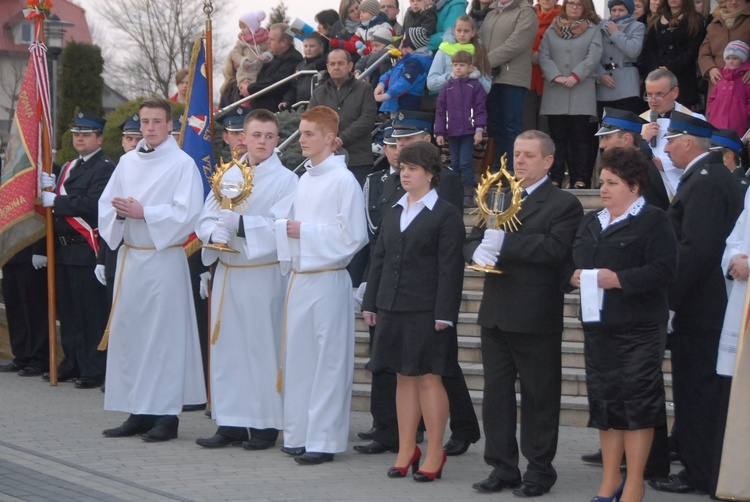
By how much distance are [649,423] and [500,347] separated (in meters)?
1.01

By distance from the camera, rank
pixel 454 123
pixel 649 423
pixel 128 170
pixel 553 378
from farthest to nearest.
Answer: pixel 454 123 < pixel 128 170 < pixel 553 378 < pixel 649 423

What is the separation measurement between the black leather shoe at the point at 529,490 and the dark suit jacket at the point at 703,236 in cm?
127

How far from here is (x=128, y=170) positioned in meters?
8.50

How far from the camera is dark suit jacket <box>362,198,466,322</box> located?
23.0ft

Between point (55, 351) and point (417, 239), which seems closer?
point (417, 239)

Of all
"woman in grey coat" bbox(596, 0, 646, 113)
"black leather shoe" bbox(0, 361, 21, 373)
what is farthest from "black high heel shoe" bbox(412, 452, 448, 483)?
"woman in grey coat" bbox(596, 0, 646, 113)

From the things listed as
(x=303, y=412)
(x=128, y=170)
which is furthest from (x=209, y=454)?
(x=128, y=170)

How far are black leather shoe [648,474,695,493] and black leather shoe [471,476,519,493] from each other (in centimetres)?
84

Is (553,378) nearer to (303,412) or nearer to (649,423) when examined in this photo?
(649,423)

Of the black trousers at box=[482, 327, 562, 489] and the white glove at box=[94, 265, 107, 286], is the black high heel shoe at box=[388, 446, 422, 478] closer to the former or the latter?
the black trousers at box=[482, 327, 562, 489]

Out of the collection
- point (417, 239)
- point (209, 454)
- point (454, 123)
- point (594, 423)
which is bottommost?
point (209, 454)

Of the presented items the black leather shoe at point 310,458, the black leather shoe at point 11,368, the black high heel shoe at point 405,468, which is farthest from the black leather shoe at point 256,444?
the black leather shoe at point 11,368

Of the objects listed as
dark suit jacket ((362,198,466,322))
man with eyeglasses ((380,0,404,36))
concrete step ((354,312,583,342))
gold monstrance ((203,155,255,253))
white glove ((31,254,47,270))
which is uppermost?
man with eyeglasses ((380,0,404,36))

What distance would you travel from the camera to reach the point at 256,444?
26.2 ft
